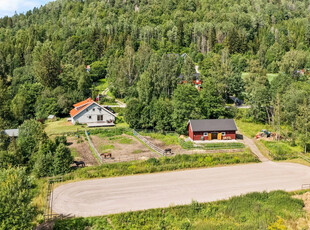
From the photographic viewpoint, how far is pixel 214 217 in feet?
77.9

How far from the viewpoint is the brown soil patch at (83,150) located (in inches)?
1454

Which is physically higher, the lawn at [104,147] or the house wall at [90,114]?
the house wall at [90,114]

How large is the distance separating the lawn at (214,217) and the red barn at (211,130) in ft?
61.7

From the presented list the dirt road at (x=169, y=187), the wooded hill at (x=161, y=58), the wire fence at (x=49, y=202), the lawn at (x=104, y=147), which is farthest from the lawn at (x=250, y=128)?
the wire fence at (x=49, y=202)

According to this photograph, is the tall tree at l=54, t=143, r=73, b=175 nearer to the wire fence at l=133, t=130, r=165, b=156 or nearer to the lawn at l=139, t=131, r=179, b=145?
the wire fence at l=133, t=130, r=165, b=156

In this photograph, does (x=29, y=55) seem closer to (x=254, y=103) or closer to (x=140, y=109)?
(x=140, y=109)

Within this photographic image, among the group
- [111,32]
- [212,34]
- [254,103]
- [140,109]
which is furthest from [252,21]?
[140,109]

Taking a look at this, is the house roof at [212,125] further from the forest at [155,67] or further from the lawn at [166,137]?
the lawn at [166,137]

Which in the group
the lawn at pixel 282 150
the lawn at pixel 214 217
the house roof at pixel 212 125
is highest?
the house roof at pixel 212 125

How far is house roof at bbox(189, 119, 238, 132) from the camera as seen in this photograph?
44.6 m

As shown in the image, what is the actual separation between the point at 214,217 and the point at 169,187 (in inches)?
253

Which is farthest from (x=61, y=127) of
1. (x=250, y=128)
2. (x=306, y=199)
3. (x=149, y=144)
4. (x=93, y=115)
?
(x=306, y=199)

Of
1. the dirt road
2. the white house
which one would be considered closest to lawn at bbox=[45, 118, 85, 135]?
the white house

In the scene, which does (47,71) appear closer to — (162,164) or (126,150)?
(126,150)
